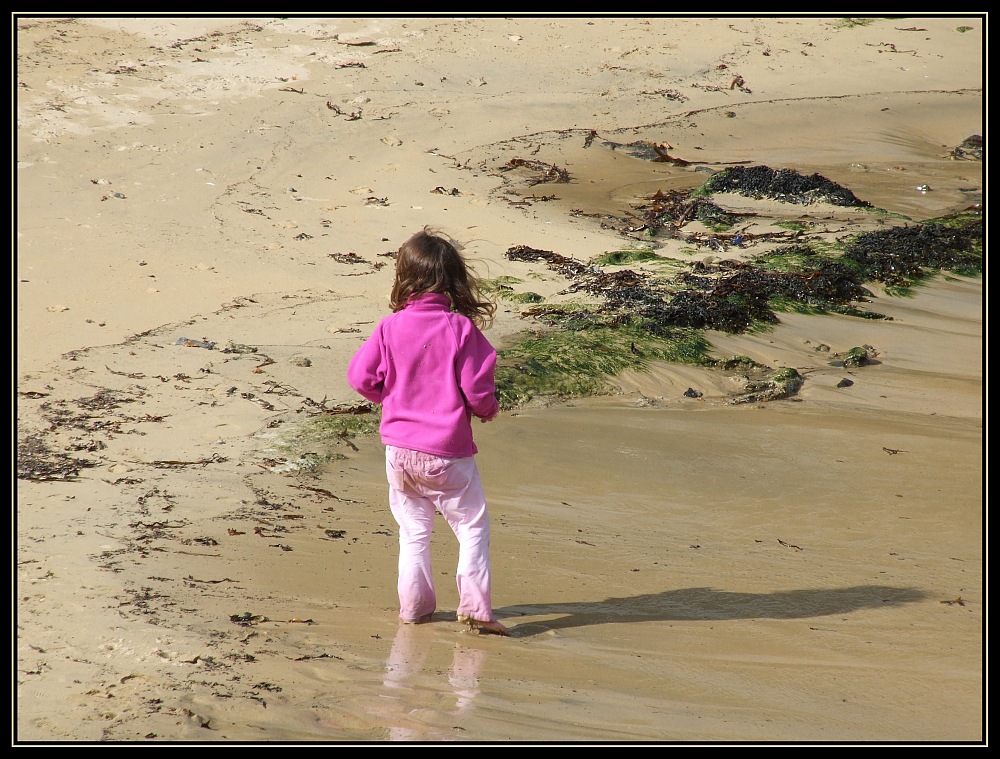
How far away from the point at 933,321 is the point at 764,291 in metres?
1.35

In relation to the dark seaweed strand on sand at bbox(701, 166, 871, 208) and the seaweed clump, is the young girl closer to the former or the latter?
the seaweed clump

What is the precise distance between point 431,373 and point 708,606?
1456 millimetres

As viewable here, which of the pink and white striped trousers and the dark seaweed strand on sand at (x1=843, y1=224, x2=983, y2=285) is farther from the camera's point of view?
the dark seaweed strand on sand at (x1=843, y1=224, x2=983, y2=285)

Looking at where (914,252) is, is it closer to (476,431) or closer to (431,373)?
(476,431)

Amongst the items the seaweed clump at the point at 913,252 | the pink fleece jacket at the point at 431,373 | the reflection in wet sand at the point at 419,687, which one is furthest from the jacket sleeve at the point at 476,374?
the seaweed clump at the point at 913,252

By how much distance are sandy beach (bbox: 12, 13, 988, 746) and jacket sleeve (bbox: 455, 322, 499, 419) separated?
0.81m

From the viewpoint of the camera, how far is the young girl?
3.59 meters

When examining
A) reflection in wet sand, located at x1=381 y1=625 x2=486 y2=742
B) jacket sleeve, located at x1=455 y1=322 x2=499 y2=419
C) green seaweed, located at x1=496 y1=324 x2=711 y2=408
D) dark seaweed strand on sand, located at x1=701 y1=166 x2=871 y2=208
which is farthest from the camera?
dark seaweed strand on sand, located at x1=701 y1=166 x2=871 y2=208

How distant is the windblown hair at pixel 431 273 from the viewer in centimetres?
362

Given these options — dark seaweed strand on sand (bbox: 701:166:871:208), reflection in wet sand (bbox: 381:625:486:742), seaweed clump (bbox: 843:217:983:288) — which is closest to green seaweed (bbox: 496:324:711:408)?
seaweed clump (bbox: 843:217:983:288)

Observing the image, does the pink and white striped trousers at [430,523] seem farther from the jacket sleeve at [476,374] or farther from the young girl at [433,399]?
the jacket sleeve at [476,374]

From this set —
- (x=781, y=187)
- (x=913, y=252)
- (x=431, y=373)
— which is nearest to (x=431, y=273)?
(x=431, y=373)

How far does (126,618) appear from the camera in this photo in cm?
330

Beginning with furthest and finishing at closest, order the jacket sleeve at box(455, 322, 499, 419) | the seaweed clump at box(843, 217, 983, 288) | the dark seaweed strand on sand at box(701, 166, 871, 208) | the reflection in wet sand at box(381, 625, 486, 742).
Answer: the dark seaweed strand on sand at box(701, 166, 871, 208), the seaweed clump at box(843, 217, 983, 288), the jacket sleeve at box(455, 322, 499, 419), the reflection in wet sand at box(381, 625, 486, 742)
